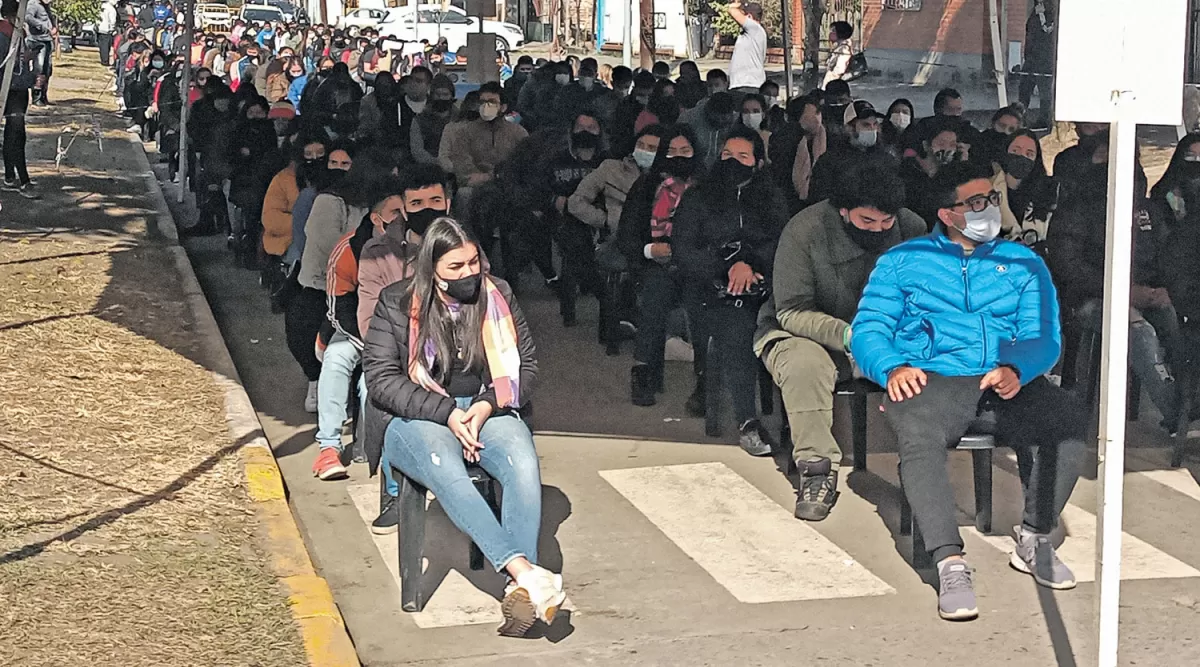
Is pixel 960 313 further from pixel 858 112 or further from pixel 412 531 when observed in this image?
pixel 858 112

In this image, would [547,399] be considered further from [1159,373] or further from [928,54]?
[928,54]

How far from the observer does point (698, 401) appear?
373 inches

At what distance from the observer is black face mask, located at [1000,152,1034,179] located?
10.4 m

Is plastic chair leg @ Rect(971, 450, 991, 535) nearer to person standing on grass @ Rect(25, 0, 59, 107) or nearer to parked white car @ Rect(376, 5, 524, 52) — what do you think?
person standing on grass @ Rect(25, 0, 59, 107)

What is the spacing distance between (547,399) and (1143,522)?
12.0 feet

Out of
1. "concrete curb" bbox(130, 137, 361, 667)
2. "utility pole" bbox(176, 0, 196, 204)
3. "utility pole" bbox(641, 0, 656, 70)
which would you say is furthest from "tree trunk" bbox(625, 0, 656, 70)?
"concrete curb" bbox(130, 137, 361, 667)

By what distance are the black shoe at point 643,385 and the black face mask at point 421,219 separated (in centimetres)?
246

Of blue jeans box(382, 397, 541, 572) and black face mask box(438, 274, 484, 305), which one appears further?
black face mask box(438, 274, 484, 305)

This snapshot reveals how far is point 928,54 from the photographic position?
65.4 feet

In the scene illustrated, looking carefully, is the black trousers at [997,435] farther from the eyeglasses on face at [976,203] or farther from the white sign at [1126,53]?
the white sign at [1126,53]

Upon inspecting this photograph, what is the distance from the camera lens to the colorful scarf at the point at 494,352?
6285 mm

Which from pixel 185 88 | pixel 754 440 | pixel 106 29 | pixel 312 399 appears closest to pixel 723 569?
pixel 754 440

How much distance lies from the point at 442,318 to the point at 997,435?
2111 millimetres

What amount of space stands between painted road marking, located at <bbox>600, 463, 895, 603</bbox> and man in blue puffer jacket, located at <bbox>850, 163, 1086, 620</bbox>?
1.78ft
